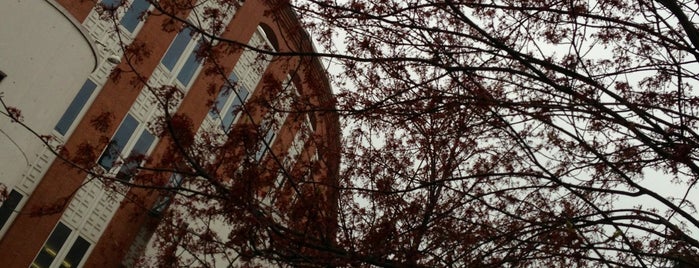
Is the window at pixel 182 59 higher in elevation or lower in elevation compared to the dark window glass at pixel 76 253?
higher

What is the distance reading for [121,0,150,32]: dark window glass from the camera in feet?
53.5

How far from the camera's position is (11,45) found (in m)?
11.5

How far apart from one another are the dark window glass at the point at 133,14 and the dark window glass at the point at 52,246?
511cm

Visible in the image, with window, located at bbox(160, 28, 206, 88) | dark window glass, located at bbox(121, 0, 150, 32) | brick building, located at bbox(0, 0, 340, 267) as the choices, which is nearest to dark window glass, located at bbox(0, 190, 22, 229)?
brick building, located at bbox(0, 0, 340, 267)

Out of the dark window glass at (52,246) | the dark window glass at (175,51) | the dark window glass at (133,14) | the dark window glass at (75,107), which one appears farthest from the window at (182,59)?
the dark window glass at (52,246)

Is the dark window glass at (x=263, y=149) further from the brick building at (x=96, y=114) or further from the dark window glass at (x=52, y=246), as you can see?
the dark window glass at (x=52, y=246)

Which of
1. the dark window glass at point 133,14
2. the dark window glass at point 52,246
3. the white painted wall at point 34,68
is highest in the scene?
the dark window glass at point 133,14

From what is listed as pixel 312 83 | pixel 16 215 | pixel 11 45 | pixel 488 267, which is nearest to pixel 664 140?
pixel 488 267

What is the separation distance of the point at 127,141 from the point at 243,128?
438 inches

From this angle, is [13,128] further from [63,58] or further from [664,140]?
[664,140]

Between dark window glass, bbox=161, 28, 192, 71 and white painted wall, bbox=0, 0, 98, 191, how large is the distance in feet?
15.4

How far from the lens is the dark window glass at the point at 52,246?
14968mm

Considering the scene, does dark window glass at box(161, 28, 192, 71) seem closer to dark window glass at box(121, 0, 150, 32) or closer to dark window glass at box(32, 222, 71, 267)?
dark window glass at box(121, 0, 150, 32)

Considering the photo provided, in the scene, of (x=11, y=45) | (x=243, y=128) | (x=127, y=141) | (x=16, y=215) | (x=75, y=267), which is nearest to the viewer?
(x=243, y=128)
